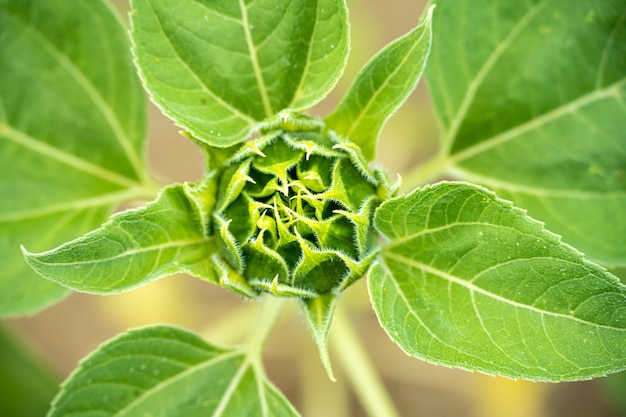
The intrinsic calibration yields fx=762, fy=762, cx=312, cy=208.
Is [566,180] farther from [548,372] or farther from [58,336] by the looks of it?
[58,336]

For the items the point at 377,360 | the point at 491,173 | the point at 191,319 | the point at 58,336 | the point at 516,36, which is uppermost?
the point at 516,36

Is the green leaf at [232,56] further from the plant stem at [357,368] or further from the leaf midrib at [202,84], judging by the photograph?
the plant stem at [357,368]

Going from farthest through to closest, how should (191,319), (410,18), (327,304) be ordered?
(410,18) → (191,319) → (327,304)

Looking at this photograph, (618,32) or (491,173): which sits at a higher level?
(618,32)

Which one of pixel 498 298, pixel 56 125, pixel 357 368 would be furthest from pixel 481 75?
pixel 56 125

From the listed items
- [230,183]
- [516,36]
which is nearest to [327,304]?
[230,183]

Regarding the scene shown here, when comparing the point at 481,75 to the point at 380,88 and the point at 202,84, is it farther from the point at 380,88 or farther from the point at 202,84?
the point at 202,84

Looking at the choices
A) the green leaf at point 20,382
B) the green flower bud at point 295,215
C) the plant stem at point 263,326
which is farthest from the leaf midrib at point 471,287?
the green leaf at point 20,382

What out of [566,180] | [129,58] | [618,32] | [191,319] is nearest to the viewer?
[618,32]
